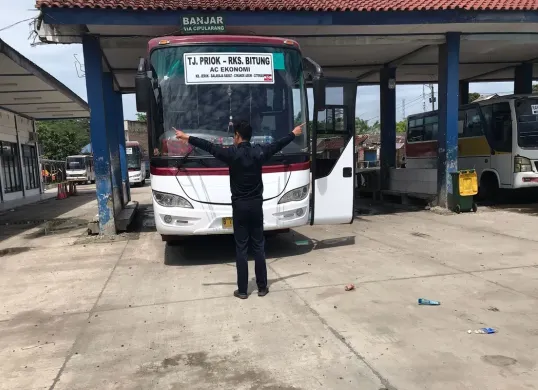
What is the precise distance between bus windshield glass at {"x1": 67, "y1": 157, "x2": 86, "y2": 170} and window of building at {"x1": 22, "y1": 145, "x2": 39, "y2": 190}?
505 inches

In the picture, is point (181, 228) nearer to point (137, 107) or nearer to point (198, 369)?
point (137, 107)

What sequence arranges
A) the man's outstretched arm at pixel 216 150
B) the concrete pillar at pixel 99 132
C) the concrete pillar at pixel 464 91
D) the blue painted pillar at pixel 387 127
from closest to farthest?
1. the man's outstretched arm at pixel 216 150
2. the concrete pillar at pixel 99 132
3. the blue painted pillar at pixel 387 127
4. the concrete pillar at pixel 464 91

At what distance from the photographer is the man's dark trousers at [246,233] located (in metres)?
4.98

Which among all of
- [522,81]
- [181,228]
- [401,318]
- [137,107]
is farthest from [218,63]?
[522,81]

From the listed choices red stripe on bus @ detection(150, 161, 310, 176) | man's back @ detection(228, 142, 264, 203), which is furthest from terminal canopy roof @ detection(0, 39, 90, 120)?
man's back @ detection(228, 142, 264, 203)

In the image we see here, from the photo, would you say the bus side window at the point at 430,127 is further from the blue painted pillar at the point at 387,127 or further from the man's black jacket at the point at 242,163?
the man's black jacket at the point at 242,163

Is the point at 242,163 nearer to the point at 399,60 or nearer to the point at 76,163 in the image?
the point at 399,60

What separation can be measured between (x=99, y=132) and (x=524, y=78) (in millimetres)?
14856

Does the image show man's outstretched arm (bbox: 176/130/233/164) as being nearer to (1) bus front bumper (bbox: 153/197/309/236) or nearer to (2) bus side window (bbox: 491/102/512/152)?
(1) bus front bumper (bbox: 153/197/309/236)

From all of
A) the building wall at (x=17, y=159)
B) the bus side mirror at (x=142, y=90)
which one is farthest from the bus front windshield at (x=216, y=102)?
the building wall at (x=17, y=159)

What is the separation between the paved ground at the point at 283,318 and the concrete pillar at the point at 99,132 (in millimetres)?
1585

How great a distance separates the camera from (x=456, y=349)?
12.0ft

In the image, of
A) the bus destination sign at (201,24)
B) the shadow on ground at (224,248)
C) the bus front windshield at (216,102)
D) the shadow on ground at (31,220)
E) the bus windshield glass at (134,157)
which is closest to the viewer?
the bus front windshield at (216,102)

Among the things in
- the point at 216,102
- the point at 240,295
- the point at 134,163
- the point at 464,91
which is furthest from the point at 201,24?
the point at 134,163
